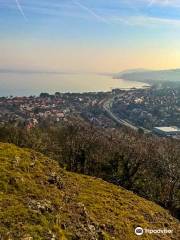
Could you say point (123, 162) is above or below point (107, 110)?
above

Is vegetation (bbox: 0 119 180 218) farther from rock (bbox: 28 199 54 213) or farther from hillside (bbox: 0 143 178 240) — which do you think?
rock (bbox: 28 199 54 213)

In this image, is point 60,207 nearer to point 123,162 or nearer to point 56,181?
point 56,181

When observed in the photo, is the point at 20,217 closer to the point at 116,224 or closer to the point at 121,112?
the point at 116,224

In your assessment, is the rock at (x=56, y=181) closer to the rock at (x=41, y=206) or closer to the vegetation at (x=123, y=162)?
the rock at (x=41, y=206)

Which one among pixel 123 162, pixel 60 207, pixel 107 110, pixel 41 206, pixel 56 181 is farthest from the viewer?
pixel 107 110

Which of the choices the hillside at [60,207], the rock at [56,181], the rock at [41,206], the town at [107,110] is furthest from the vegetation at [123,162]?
the town at [107,110]

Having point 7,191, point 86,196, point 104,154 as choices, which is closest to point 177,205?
point 104,154

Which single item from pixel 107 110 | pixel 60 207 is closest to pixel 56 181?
pixel 60 207

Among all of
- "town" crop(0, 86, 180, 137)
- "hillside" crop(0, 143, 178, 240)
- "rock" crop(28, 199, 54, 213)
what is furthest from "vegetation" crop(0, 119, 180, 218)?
"town" crop(0, 86, 180, 137)
